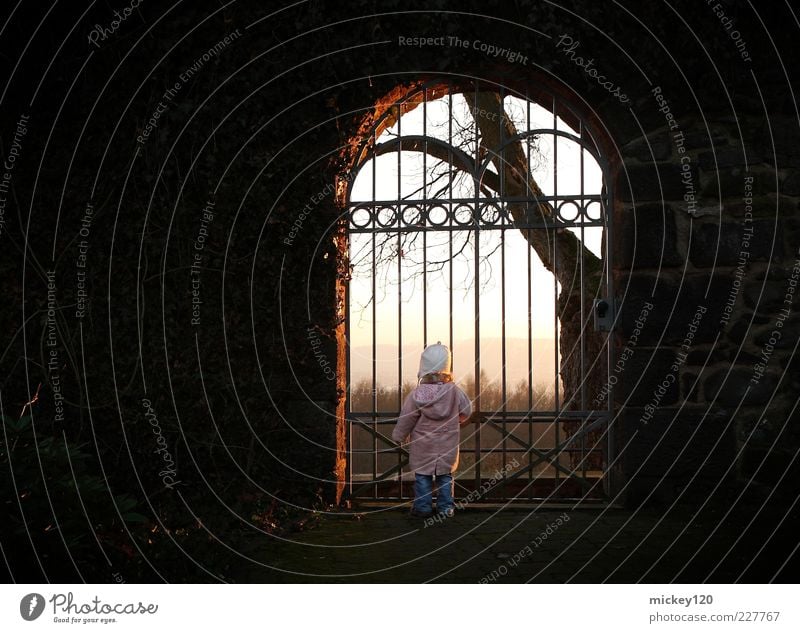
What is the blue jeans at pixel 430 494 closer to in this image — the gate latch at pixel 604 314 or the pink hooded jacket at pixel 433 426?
the pink hooded jacket at pixel 433 426

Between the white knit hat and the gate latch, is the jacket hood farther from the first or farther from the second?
the gate latch

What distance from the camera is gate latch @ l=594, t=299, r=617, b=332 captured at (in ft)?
19.5

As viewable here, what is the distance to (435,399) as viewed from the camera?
5.84m

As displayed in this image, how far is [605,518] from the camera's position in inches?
223

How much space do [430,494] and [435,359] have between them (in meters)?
0.85

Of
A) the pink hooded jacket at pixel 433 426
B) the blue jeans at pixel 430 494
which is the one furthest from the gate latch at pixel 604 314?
the blue jeans at pixel 430 494

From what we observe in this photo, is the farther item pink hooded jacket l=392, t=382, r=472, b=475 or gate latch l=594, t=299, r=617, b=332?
gate latch l=594, t=299, r=617, b=332

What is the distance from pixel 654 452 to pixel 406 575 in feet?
7.02

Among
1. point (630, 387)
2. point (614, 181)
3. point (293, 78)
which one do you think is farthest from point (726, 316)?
point (293, 78)
